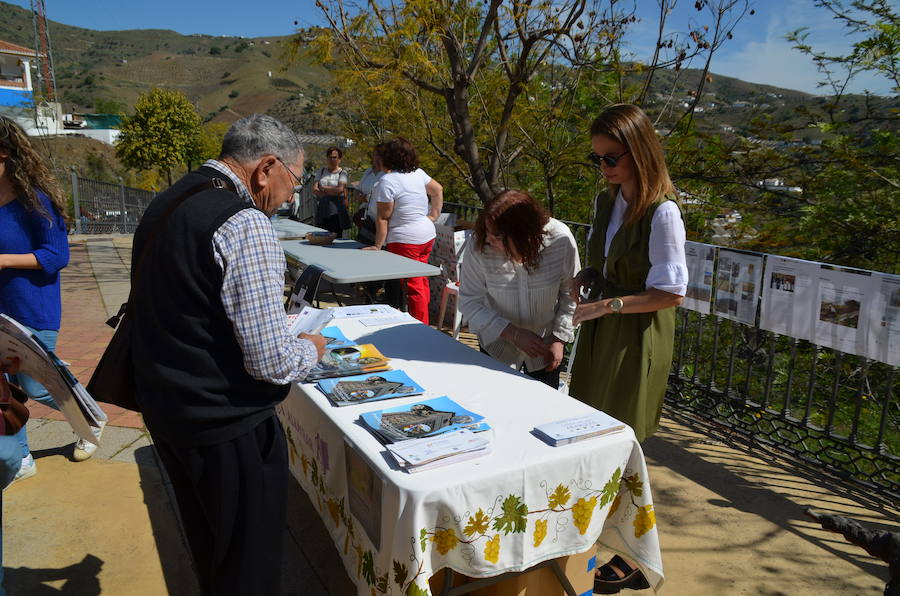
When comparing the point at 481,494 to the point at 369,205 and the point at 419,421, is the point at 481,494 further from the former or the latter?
the point at 369,205

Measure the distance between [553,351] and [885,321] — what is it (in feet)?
5.60

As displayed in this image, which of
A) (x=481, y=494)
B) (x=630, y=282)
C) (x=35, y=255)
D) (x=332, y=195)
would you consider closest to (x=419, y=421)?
(x=481, y=494)

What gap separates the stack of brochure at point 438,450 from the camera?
1.55 meters

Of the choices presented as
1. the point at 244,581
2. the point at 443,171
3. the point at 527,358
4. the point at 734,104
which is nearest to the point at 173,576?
the point at 244,581

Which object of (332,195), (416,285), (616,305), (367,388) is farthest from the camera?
(332,195)

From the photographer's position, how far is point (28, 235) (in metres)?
2.82

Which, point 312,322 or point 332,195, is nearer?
point 312,322

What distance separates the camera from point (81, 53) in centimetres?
12444

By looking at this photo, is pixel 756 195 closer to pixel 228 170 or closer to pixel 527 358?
pixel 527 358

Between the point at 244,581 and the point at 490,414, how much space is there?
869 millimetres

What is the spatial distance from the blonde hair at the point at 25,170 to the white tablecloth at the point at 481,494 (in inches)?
66.9

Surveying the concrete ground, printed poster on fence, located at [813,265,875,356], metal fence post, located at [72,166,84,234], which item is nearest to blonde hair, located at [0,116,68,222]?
the concrete ground

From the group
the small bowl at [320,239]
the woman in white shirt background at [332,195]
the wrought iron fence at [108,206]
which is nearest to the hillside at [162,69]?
the wrought iron fence at [108,206]

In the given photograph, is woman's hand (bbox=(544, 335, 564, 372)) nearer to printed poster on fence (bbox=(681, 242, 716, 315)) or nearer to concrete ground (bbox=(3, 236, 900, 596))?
concrete ground (bbox=(3, 236, 900, 596))
